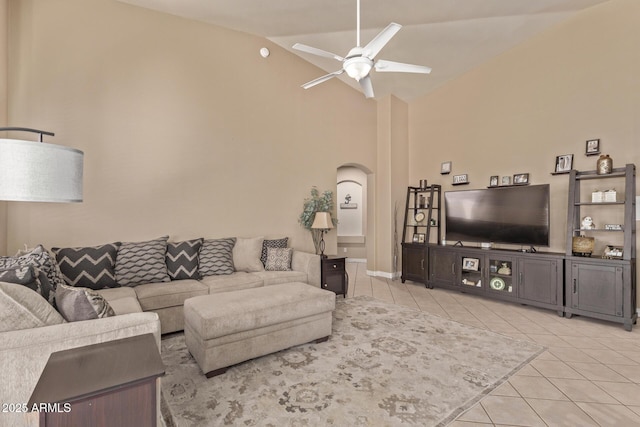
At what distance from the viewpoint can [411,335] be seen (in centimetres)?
304

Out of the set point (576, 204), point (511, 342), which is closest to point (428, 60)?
point (576, 204)

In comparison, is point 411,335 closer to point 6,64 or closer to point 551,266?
point 551,266

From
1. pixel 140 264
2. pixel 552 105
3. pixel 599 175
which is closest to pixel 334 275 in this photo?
pixel 140 264

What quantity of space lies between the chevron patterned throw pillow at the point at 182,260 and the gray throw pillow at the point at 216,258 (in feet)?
0.33

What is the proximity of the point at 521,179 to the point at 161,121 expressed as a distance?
5224mm

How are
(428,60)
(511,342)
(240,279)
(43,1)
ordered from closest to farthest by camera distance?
(511,342), (43,1), (240,279), (428,60)

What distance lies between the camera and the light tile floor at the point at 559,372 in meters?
1.82

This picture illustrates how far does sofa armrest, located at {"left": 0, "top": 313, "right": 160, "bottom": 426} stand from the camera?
124cm

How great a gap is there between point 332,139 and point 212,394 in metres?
4.55

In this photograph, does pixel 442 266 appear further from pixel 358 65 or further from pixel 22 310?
pixel 22 310

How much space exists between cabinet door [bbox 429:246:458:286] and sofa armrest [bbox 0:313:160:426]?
457 cm

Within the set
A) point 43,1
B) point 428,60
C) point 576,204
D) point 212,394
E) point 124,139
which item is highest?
point 428,60

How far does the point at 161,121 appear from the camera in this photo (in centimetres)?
379

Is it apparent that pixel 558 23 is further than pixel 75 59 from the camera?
Yes
